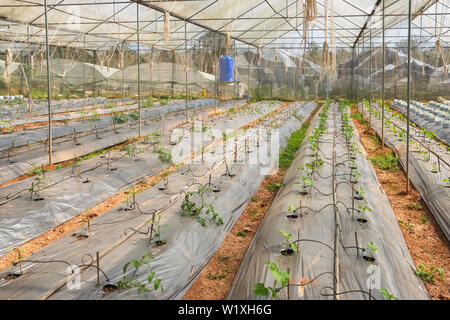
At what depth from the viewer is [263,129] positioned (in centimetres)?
1338

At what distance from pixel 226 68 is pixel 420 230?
15.5 m

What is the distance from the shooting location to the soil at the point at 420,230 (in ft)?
14.8

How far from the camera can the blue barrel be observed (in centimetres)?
1997

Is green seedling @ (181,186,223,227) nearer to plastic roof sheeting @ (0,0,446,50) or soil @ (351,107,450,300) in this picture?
soil @ (351,107,450,300)

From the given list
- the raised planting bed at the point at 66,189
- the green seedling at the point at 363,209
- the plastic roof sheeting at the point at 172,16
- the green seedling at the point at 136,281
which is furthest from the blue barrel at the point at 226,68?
the green seedling at the point at 136,281

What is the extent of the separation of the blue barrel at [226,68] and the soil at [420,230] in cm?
1262

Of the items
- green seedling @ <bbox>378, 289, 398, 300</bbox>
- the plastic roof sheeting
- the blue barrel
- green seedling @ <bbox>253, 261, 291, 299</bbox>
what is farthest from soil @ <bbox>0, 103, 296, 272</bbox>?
the blue barrel

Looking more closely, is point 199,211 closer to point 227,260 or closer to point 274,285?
point 227,260

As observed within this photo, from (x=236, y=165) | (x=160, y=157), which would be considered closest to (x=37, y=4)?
(x=160, y=157)

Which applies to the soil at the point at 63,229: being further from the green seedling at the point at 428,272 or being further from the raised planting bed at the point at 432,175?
the raised planting bed at the point at 432,175

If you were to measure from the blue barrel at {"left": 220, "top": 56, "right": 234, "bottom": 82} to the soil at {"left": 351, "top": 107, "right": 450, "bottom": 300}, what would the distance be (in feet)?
41.4

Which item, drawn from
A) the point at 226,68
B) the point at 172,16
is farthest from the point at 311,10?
the point at 226,68

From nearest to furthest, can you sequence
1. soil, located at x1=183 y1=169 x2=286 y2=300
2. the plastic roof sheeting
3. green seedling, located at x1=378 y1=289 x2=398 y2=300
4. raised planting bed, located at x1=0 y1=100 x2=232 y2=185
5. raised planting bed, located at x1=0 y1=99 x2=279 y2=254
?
1. green seedling, located at x1=378 y1=289 x2=398 y2=300
2. soil, located at x1=183 y1=169 x2=286 y2=300
3. raised planting bed, located at x1=0 y1=99 x2=279 y2=254
4. raised planting bed, located at x1=0 y1=100 x2=232 y2=185
5. the plastic roof sheeting
